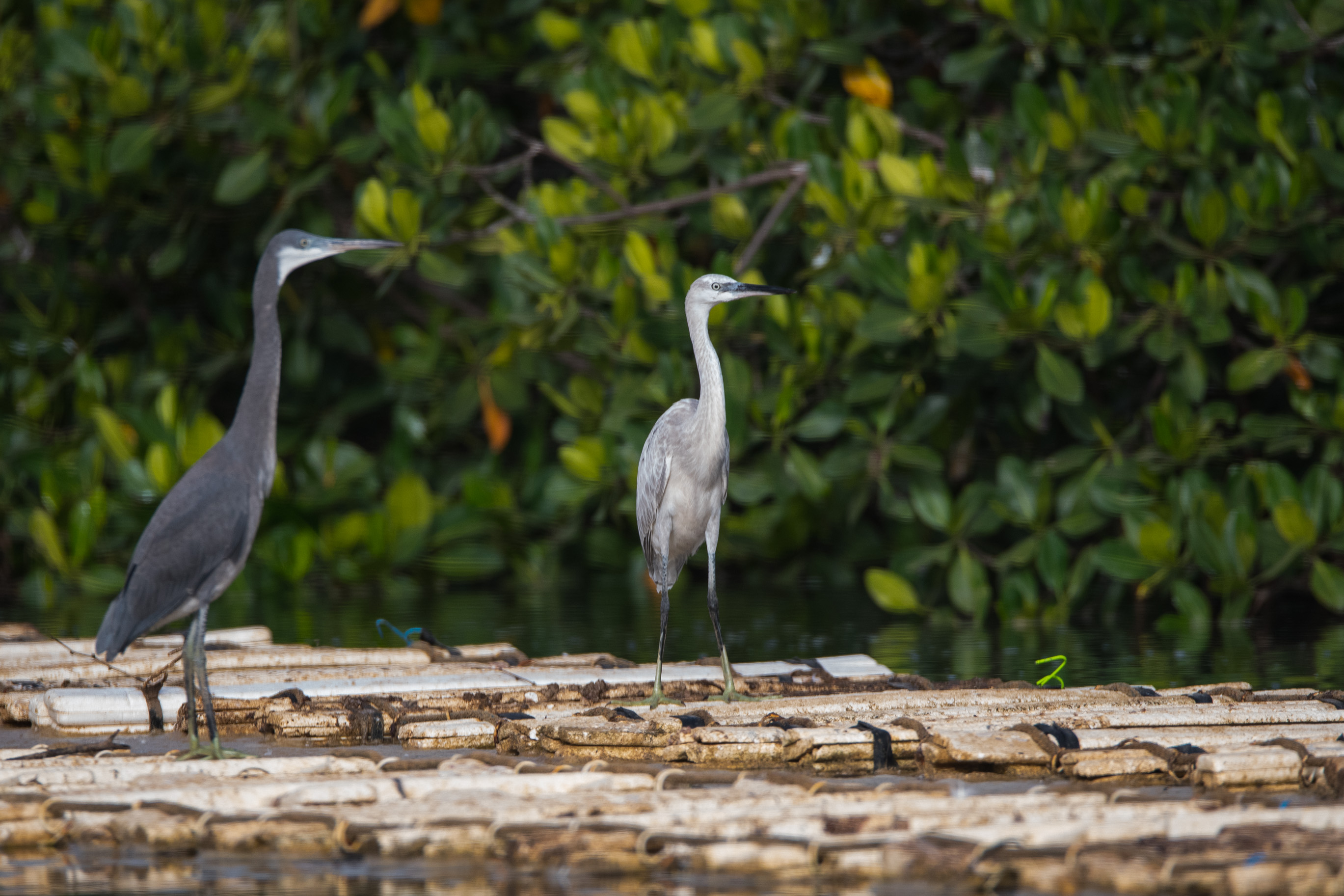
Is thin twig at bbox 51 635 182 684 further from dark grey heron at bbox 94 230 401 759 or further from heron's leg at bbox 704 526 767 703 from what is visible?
heron's leg at bbox 704 526 767 703

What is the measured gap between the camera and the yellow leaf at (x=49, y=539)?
1266cm

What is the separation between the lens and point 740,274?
34.3 feet

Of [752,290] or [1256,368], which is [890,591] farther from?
[752,290]

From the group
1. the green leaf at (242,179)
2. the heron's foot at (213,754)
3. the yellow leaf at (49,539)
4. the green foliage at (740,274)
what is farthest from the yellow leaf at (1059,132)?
the yellow leaf at (49,539)

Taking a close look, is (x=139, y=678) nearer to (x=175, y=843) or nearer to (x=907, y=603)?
(x=175, y=843)

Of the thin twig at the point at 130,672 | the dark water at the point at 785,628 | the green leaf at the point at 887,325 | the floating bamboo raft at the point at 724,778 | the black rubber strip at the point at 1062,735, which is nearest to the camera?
the floating bamboo raft at the point at 724,778

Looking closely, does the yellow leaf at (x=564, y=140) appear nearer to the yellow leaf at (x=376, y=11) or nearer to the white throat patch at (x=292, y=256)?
the yellow leaf at (x=376, y=11)

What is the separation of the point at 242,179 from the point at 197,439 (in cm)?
204

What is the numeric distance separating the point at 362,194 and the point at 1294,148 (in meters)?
6.01

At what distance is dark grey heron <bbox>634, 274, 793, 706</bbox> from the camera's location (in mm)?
6555

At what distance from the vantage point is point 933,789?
4156 millimetres

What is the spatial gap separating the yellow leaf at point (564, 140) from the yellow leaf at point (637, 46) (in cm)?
60

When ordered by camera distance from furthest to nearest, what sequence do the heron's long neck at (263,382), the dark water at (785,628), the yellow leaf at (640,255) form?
1. the yellow leaf at (640,255)
2. the dark water at (785,628)
3. the heron's long neck at (263,382)

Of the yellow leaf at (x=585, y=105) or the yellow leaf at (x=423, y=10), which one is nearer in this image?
the yellow leaf at (x=585, y=105)
